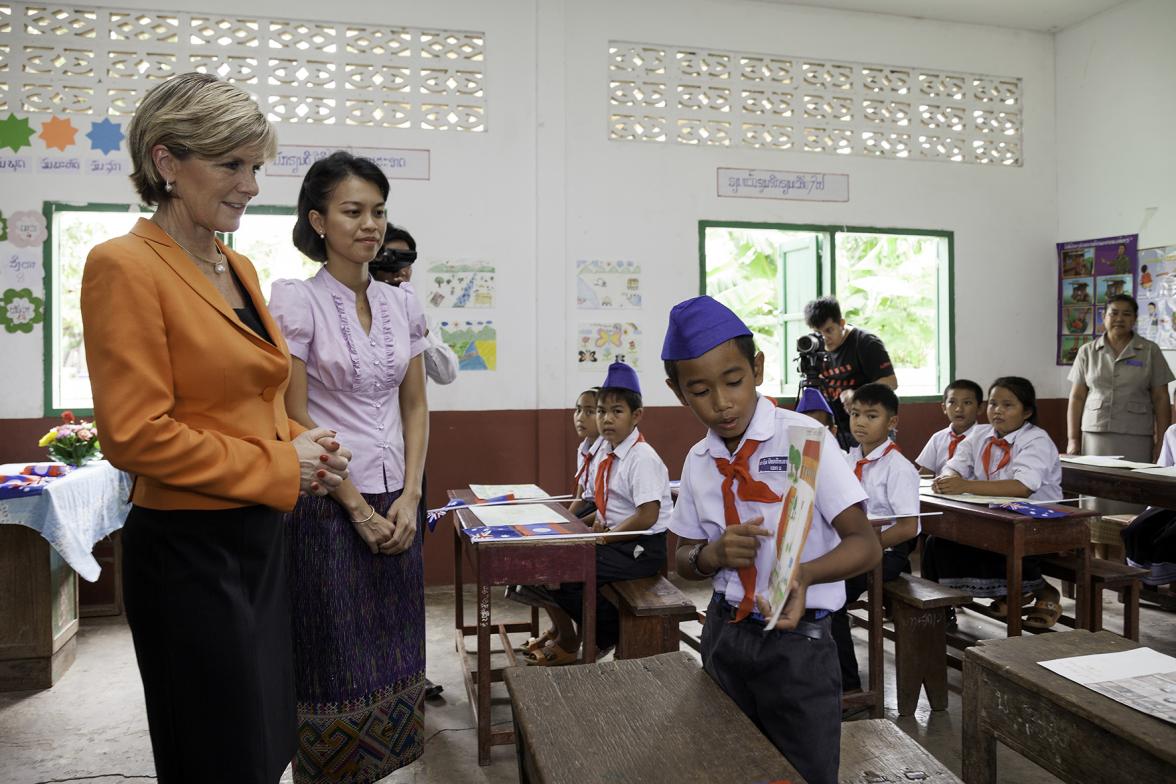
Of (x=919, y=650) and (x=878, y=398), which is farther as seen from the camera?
(x=878, y=398)

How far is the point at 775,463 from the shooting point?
5.04ft

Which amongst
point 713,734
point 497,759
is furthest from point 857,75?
point 713,734

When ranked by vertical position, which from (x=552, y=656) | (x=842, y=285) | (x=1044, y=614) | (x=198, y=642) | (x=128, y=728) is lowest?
(x=128, y=728)

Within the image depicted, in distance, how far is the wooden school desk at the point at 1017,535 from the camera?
3096mm

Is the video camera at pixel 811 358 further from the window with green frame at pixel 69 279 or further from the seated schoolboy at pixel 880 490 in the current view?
the window with green frame at pixel 69 279

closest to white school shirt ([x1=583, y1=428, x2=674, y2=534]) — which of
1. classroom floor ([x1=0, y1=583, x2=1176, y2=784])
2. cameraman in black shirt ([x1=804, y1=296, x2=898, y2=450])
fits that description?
classroom floor ([x1=0, y1=583, x2=1176, y2=784])

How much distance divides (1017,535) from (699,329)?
222 centimetres

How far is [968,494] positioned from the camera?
358cm

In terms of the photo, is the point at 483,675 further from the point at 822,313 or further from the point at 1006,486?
the point at 822,313

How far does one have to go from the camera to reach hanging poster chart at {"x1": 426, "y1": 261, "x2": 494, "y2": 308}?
493 cm

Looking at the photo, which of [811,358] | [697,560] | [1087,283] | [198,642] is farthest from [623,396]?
[1087,283]

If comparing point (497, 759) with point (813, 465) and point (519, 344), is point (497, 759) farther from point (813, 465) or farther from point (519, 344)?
point (519, 344)

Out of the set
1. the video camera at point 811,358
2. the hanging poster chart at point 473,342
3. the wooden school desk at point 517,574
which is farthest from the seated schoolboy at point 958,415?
the hanging poster chart at point 473,342

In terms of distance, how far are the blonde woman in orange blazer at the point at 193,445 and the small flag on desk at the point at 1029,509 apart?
2.84 meters
